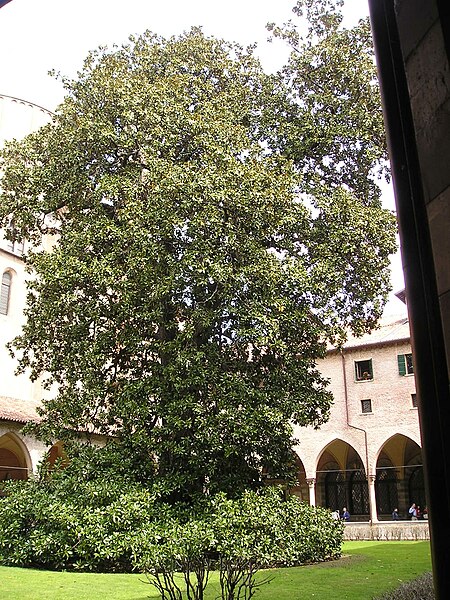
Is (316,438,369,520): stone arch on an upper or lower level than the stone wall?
upper

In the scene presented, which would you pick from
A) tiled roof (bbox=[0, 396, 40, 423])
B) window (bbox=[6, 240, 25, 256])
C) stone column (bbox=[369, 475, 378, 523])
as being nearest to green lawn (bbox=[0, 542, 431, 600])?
tiled roof (bbox=[0, 396, 40, 423])

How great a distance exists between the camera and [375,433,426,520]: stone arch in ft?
85.5

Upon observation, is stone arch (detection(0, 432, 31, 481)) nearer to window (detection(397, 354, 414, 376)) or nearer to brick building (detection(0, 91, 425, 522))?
brick building (detection(0, 91, 425, 522))

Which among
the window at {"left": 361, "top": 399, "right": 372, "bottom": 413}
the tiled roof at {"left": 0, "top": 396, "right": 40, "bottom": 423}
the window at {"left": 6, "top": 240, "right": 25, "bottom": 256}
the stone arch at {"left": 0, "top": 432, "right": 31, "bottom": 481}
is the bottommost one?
the stone arch at {"left": 0, "top": 432, "right": 31, "bottom": 481}

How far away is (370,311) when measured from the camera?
1257cm

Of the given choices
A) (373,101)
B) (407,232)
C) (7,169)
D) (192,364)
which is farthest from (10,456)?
(407,232)

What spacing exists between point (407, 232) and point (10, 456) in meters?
22.0

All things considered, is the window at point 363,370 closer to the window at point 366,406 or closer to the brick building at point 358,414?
the brick building at point 358,414

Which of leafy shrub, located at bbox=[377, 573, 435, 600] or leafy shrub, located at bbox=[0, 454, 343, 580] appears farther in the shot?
leafy shrub, located at bbox=[0, 454, 343, 580]

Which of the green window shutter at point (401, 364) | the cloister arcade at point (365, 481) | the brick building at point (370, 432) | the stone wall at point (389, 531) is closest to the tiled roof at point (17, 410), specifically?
the stone wall at point (389, 531)

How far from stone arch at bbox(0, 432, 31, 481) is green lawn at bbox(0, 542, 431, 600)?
7.63m

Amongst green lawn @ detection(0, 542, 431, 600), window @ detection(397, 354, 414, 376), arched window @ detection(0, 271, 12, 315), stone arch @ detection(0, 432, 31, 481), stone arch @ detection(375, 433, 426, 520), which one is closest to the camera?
green lawn @ detection(0, 542, 431, 600)

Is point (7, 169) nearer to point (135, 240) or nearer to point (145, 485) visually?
point (135, 240)

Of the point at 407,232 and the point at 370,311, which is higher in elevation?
the point at 370,311
